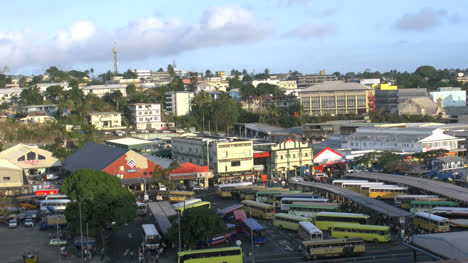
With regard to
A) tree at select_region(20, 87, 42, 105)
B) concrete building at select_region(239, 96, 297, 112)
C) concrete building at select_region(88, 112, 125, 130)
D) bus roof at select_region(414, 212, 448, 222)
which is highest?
tree at select_region(20, 87, 42, 105)

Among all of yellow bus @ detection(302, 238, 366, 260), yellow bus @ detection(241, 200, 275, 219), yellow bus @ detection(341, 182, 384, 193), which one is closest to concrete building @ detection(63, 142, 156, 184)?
yellow bus @ detection(241, 200, 275, 219)

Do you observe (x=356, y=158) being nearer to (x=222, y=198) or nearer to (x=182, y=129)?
(x=222, y=198)

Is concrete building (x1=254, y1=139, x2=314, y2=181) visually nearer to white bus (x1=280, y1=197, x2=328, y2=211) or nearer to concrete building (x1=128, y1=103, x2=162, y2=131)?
white bus (x1=280, y1=197, x2=328, y2=211)

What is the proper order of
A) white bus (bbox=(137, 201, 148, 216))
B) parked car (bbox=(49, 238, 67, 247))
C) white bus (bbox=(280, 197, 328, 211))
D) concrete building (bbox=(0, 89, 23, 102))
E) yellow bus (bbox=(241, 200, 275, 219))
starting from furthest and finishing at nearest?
concrete building (bbox=(0, 89, 23, 102)), white bus (bbox=(137, 201, 148, 216)), white bus (bbox=(280, 197, 328, 211)), yellow bus (bbox=(241, 200, 275, 219)), parked car (bbox=(49, 238, 67, 247))

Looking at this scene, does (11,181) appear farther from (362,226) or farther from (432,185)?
(432,185)

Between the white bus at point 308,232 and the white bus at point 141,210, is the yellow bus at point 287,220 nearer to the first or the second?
the white bus at point 308,232
